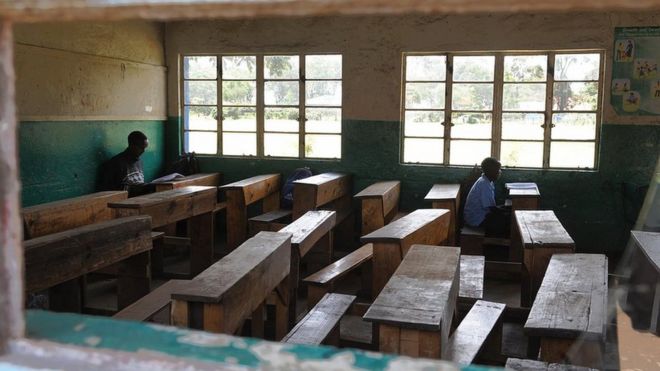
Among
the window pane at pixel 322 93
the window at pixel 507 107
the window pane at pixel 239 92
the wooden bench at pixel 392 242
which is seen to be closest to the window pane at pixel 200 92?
the window pane at pixel 239 92

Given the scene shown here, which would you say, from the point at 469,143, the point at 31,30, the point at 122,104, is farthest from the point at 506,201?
the point at 31,30

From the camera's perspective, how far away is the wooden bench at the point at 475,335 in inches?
104

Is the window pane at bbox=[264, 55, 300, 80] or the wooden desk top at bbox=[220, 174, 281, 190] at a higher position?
the window pane at bbox=[264, 55, 300, 80]

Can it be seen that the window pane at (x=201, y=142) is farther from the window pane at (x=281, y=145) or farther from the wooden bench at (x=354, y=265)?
the wooden bench at (x=354, y=265)

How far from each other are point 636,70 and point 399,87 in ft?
7.98

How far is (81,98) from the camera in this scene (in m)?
6.13

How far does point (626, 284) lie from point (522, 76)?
2514mm

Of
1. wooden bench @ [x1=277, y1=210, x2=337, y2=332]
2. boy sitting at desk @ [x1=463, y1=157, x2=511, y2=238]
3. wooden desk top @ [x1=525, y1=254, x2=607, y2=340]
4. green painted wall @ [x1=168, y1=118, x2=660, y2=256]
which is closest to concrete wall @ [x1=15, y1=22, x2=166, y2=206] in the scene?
green painted wall @ [x1=168, y1=118, x2=660, y2=256]

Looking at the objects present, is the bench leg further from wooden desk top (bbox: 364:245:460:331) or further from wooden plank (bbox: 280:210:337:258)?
wooden desk top (bbox: 364:245:460:331)

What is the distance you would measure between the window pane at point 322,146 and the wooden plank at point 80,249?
12.3 ft

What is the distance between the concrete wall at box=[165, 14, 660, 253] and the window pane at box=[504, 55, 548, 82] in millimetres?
→ 130

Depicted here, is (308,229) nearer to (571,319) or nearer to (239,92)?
(571,319)

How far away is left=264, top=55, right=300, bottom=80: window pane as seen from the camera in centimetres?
721

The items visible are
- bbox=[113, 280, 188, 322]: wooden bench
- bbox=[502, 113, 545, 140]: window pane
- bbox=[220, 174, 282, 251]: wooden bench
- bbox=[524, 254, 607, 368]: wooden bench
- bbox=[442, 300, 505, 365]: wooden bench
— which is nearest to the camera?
bbox=[524, 254, 607, 368]: wooden bench
